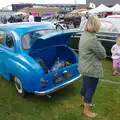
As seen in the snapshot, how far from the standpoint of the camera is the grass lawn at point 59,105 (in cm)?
411

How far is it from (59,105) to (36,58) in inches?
45.6

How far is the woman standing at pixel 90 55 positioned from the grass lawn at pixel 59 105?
1.87 ft

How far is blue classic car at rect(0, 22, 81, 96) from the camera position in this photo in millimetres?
4219

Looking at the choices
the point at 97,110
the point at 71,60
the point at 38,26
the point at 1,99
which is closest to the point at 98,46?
the point at 97,110

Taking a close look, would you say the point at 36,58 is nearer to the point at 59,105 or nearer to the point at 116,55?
the point at 59,105

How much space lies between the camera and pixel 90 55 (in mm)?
3527

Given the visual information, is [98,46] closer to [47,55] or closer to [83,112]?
[83,112]

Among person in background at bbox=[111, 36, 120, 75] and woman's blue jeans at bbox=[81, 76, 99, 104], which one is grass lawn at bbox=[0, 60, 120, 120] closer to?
woman's blue jeans at bbox=[81, 76, 99, 104]

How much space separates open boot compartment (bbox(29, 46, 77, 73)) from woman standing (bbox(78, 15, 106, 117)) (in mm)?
1416

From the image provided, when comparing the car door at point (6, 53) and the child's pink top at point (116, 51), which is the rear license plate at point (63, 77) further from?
the child's pink top at point (116, 51)

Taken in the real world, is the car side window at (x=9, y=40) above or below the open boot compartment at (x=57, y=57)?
above

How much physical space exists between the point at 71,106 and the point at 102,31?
12.9ft

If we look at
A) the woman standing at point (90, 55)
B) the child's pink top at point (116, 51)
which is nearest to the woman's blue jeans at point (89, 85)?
the woman standing at point (90, 55)

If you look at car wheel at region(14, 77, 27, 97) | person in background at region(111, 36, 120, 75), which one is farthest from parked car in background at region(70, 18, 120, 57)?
car wheel at region(14, 77, 27, 97)
